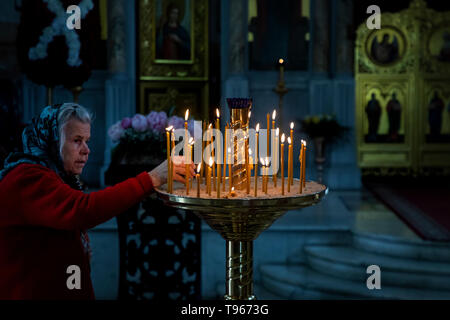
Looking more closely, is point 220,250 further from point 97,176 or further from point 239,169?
point 97,176

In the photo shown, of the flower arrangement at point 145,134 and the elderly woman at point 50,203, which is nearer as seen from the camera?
the elderly woman at point 50,203

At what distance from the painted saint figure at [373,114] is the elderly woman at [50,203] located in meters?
7.95

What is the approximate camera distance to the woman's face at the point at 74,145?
2.03 meters

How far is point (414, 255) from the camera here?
4914mm

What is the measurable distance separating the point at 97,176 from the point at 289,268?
440 centimetres

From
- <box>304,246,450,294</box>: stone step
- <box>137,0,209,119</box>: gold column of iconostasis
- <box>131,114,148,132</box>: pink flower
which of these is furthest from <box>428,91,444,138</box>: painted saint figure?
<box>131,114,148,132</box>: pink flower

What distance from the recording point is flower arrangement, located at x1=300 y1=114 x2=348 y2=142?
8055 mm

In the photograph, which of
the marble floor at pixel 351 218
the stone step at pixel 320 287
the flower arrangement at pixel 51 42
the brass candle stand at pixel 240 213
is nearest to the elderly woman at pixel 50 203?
the brass candle stand at pixel 240 213

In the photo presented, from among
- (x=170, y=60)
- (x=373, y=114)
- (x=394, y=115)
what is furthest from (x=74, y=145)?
(x=394, y=115)

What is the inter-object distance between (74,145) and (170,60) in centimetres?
696

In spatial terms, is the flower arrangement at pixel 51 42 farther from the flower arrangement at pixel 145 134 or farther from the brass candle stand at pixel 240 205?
the brass candle stand at pixel 240 205

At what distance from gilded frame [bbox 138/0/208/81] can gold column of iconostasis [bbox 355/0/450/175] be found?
2648 millimetres

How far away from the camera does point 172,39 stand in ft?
28.8
